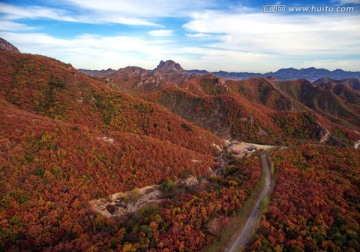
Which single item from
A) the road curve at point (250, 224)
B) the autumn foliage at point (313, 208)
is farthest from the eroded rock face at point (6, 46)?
the autumn foliage at point (313, 208)

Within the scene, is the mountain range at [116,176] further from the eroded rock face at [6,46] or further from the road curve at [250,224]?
the eroded rock face at [6,46]

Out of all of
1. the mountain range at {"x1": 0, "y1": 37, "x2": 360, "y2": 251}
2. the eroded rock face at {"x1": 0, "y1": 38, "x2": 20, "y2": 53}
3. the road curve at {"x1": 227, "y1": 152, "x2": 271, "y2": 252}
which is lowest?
the road curve at {"x1": 227, "y1": 152, "x2": 271, "y2": 252}

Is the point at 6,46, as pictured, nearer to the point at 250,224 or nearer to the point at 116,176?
the point at 116,176

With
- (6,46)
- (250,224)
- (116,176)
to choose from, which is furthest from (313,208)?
(6,46)

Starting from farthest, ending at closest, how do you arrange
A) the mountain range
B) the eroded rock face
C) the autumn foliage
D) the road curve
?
1. the eroded rock face
2. the autumn foliage
3. the mountain range
4. the road curve

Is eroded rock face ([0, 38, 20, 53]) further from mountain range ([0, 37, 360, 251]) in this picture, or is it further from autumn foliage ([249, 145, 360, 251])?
autumn foliage ([249, 145, 360, 251])

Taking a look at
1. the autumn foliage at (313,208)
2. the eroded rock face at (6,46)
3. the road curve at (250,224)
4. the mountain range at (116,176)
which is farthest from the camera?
the eroded rock face at (6,46)

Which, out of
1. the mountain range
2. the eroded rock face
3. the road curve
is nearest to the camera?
the road curve

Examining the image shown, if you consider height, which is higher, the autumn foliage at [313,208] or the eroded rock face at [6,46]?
the eroded rock face at [6,46]

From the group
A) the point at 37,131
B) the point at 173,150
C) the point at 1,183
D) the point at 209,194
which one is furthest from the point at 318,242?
the point at 37,131

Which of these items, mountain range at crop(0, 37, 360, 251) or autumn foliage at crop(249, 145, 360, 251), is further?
autumn foliage at crop(249, 145, 360, 251)

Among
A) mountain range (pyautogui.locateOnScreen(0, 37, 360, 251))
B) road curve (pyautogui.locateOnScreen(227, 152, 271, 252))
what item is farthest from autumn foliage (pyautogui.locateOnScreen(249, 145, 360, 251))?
road curve (pyautogui.locateOnScreen(227, 152, 271, 252))
